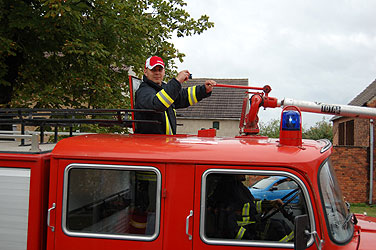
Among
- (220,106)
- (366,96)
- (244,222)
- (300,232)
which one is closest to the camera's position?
(300,232)

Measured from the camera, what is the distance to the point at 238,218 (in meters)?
2.56

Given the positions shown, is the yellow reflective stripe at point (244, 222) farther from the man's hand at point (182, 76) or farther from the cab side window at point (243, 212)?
the man's hand at point (182, 76)

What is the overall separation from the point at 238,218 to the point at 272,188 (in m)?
0.57

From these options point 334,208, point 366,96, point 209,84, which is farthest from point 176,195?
point 366,96

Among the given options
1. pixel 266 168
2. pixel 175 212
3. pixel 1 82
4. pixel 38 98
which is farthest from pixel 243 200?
pixel 1 82

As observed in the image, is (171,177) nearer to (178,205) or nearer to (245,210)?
(178,205)

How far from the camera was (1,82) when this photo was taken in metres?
6.81

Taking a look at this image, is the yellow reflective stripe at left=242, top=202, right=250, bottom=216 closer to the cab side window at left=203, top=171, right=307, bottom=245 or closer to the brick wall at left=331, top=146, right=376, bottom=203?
the cab side window at left=203, top=171, right=307, bottom=245

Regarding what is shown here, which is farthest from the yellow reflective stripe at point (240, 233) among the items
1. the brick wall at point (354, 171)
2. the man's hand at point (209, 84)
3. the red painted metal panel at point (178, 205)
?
the brick wall at point (354, 171)

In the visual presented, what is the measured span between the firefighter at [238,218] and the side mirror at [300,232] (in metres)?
0.30

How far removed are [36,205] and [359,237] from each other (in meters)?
2.63

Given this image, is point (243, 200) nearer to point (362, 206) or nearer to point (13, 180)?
point (13, 180)

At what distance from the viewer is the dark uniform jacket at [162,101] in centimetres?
306

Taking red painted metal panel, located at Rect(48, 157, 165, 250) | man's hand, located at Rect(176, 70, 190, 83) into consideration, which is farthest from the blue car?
man's hand, located at Rect(176, 70, 190, 83)
